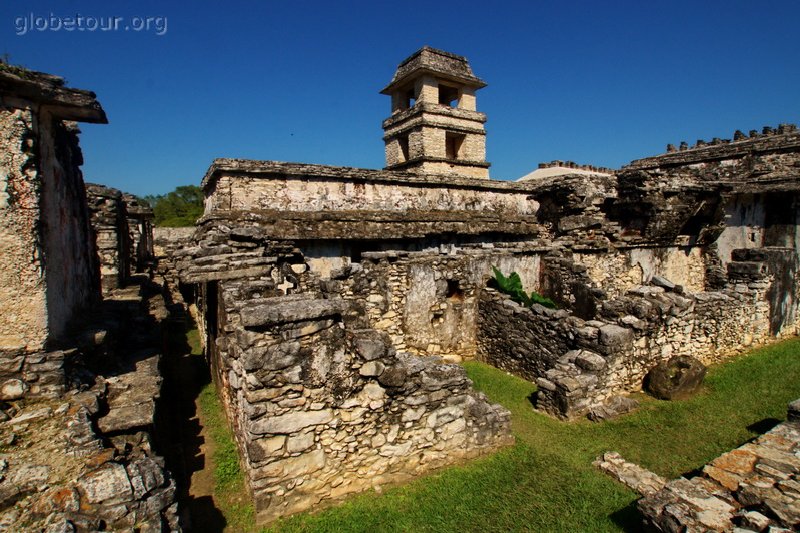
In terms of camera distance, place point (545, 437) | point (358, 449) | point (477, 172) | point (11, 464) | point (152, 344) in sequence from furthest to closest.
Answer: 1. point (477, 172)
2. point (152, 344)
3. point (545, 437)
4. point (358, 449)
5. point (11, 464)

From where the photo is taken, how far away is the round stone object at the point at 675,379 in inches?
281

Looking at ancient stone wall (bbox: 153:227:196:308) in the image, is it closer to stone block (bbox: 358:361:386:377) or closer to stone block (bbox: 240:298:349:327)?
stone block (bbox: 240:298:349:327)

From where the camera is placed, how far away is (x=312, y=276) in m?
8.64

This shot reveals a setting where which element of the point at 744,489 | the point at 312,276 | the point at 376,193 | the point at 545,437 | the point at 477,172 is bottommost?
the point at 545,437

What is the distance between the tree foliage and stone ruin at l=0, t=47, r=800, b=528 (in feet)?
75.0

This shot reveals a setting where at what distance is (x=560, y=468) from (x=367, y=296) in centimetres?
453

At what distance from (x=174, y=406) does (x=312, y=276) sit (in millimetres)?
3326

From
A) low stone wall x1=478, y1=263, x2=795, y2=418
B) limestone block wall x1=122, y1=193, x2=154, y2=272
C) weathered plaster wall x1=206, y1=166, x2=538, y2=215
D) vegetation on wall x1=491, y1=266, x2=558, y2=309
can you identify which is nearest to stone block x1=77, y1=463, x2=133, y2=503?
low stone wall x1=478, y1=263, x2=795, y2=418

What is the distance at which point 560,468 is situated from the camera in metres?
5.14

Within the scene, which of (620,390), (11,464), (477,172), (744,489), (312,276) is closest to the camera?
(11,464)

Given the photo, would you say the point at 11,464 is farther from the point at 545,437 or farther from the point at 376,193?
the point at 376,193

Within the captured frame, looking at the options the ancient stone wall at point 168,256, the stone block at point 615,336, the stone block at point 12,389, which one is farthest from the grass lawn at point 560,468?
the ancient stone wall at point 168,256

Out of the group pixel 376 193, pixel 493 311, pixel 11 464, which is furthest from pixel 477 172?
pixel 11 464

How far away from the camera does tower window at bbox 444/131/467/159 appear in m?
20.4
